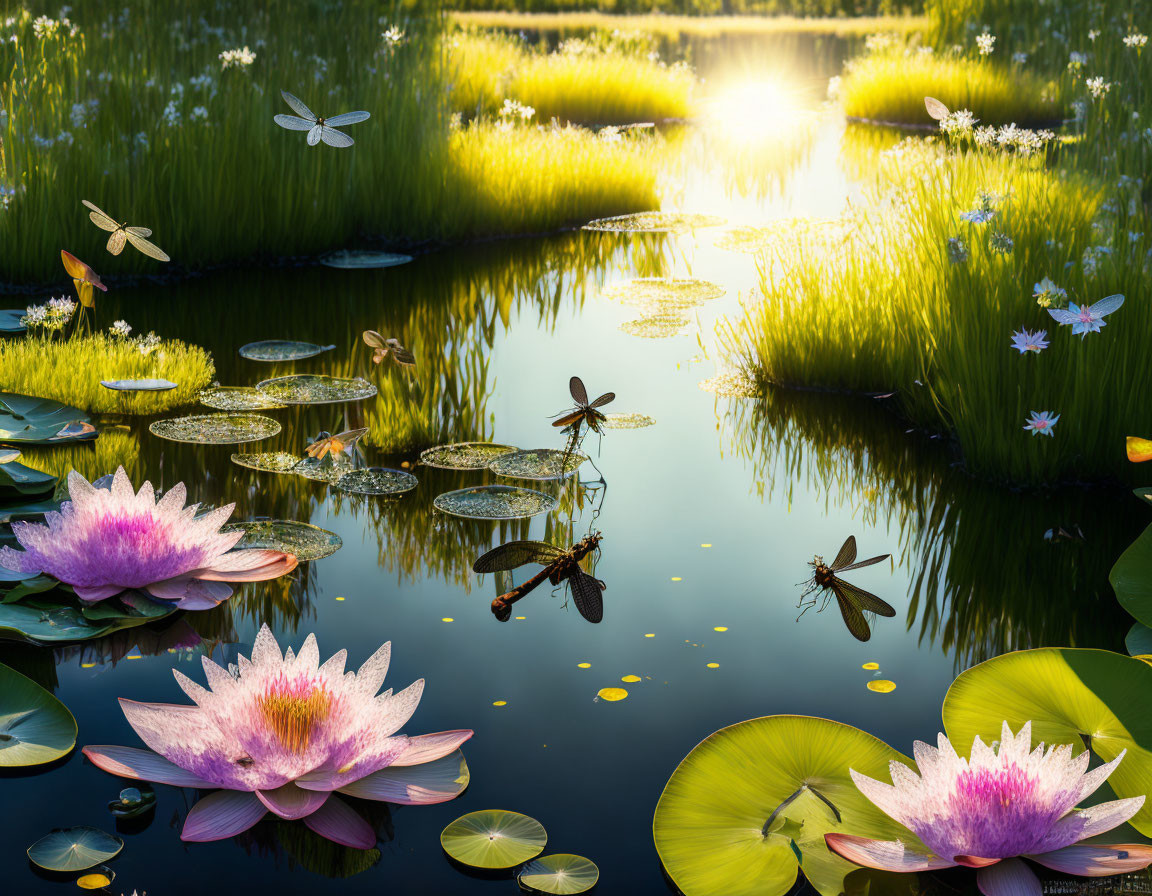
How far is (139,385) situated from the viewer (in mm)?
3668

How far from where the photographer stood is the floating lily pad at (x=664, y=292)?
209 inches

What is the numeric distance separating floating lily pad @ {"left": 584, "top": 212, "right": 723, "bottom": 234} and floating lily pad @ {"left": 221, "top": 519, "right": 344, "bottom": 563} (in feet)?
15.2

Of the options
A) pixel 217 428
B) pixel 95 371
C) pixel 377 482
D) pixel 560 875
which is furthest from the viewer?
pixel 95 371

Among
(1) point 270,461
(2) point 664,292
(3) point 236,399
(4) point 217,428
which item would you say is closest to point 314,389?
(3) point 236,399

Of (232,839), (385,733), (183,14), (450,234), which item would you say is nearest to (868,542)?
(385,733)

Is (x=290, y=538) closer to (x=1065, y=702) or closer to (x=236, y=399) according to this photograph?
(x=236, y=399)

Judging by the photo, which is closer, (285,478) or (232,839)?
(232,839)

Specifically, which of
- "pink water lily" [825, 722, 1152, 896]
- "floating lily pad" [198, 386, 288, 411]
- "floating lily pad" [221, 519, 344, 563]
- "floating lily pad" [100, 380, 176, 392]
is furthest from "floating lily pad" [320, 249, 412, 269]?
"pink water lily" [825, 722, 1152, 896]

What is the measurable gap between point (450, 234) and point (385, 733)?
5.19 metres

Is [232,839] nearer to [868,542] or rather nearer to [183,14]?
[868,542]

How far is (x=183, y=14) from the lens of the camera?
7.09 meters

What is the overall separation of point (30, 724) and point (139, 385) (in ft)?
6.40

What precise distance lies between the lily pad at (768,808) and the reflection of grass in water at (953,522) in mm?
675

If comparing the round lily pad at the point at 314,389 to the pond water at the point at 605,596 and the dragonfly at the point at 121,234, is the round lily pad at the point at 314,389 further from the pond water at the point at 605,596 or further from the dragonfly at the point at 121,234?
the dragonfly at the point at 121,234
